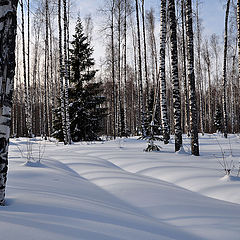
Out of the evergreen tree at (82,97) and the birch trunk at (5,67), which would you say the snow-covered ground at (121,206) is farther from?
the evergreen tree at (82,97)

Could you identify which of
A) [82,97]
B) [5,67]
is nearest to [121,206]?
[5,67]

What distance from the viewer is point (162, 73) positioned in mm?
8320

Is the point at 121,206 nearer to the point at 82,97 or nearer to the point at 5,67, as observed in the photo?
the point at 5,67

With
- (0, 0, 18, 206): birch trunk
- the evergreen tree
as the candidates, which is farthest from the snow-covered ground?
the evergreen tree

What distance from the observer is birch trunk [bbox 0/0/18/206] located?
6.23 feet

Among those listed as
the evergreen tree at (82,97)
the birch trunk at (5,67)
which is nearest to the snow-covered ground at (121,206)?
the birch trunk at (5,67)

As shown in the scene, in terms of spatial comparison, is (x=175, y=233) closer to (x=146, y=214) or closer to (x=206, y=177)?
(x=146, y=214)

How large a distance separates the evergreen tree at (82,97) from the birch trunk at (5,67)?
1101cm

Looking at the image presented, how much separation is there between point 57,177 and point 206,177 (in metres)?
2.56

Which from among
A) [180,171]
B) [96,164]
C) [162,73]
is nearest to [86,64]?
[162,73]

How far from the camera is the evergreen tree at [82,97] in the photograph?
518 inches

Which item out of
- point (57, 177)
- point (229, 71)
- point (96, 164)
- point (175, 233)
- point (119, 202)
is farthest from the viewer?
point (229, 71)

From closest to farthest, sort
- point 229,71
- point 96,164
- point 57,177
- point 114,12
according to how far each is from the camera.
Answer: point 57,177 → point 96,164 → point 114,12 → point 229,71

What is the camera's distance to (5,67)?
1946 millimetres
